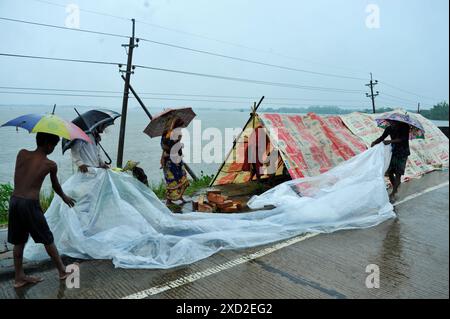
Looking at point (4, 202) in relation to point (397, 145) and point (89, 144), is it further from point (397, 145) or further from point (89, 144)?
point (397, 145)

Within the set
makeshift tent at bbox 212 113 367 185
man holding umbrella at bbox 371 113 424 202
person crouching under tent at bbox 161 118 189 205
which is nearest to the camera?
→ person crouching under tent at bbox 161 118 189 205

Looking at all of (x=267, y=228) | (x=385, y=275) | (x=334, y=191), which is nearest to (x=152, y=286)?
(x=267, y=228)

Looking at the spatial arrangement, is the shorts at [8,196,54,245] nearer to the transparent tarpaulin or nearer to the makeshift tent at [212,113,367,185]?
the transparent tarpaulin

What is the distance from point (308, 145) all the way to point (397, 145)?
203cm

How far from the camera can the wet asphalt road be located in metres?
3.70

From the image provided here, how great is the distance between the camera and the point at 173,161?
285 inches

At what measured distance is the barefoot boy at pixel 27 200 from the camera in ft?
12.2

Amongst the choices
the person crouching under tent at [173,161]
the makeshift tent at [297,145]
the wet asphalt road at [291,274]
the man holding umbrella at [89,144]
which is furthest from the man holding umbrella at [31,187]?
the makeshift tent at [297,145]

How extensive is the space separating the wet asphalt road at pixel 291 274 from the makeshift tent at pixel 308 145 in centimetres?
288

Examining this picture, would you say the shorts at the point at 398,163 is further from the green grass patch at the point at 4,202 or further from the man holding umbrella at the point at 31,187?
the green grass patch at the point at 4,202

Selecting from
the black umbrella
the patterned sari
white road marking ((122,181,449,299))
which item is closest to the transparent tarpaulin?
white road marking ((122,181,449,299))

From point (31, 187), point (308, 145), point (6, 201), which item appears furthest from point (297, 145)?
point (6, 201)

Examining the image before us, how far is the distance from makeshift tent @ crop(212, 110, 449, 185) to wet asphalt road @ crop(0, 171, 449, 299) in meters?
2.88
